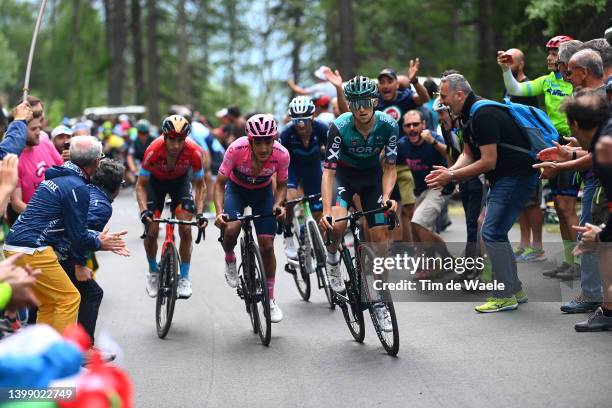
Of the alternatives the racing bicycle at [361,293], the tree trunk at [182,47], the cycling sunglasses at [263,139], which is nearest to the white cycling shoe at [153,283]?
the cycling sunglasses at [263,139]

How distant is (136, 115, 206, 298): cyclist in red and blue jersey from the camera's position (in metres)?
10.5

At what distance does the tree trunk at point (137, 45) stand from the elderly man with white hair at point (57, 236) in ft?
145

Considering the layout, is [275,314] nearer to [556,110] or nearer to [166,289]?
[166,289]

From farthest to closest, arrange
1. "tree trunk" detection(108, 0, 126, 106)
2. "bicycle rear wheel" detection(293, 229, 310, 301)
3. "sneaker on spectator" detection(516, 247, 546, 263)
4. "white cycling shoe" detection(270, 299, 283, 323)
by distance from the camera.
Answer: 1. "tree trunk" detection(108, 0, 126, 106)
2. "bicycle rear wheel" detection(293, 229, 310, 301)
3. "sneaker on spectator" detection(516, 247, 546, 263)
4. "white cycling shoe" detection(270, 299, 283, 323)

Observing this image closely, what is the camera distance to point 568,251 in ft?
34.7

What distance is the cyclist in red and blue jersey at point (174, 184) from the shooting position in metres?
10.5

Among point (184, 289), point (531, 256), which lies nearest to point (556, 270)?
point (531, 256)

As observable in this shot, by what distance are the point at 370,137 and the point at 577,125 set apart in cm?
239

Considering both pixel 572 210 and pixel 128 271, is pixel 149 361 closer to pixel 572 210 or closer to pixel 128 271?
pixel 572 210

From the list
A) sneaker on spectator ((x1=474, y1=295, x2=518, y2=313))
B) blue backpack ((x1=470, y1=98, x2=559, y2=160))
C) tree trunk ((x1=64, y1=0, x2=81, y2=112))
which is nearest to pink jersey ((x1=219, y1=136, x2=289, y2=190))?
blue backpack ((x1=470, y1=98, x2=559, y2=160))

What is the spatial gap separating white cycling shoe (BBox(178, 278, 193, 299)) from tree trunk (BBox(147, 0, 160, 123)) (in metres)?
33.2

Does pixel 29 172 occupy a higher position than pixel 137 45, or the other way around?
pixel 137 45

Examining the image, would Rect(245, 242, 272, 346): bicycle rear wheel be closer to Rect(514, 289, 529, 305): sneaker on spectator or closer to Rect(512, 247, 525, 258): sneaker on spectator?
Rect(514, 289, 529, 305): sneaker on spectator

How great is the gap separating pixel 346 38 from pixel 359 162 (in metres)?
21.8
